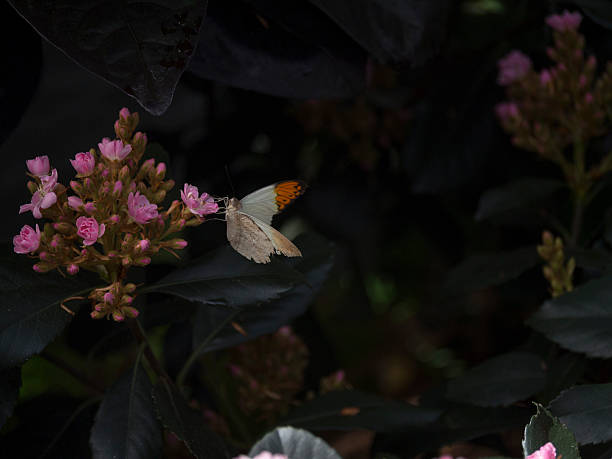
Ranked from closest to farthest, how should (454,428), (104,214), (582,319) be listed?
(104,214) → (582,319) → (454,428)

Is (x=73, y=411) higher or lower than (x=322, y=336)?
higher

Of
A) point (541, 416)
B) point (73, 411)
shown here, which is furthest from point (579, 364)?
point (73, 411)

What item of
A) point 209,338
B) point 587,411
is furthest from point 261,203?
point 587,411

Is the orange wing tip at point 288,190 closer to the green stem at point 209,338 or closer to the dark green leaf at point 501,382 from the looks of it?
the green stem at point 209,338

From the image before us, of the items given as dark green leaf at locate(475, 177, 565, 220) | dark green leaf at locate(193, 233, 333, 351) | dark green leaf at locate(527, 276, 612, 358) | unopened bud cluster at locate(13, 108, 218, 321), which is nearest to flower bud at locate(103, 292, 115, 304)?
unopened bud cluster at locate(13, 108, 218, 321)

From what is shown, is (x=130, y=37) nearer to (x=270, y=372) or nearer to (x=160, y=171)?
(x=160, y=171)

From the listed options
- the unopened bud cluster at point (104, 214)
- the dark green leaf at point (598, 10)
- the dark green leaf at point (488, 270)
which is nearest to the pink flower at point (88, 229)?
the unopened bud cluster at point (104, 214)

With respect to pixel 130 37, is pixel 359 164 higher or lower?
lower

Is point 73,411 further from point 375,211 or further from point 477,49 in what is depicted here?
point 477,49
